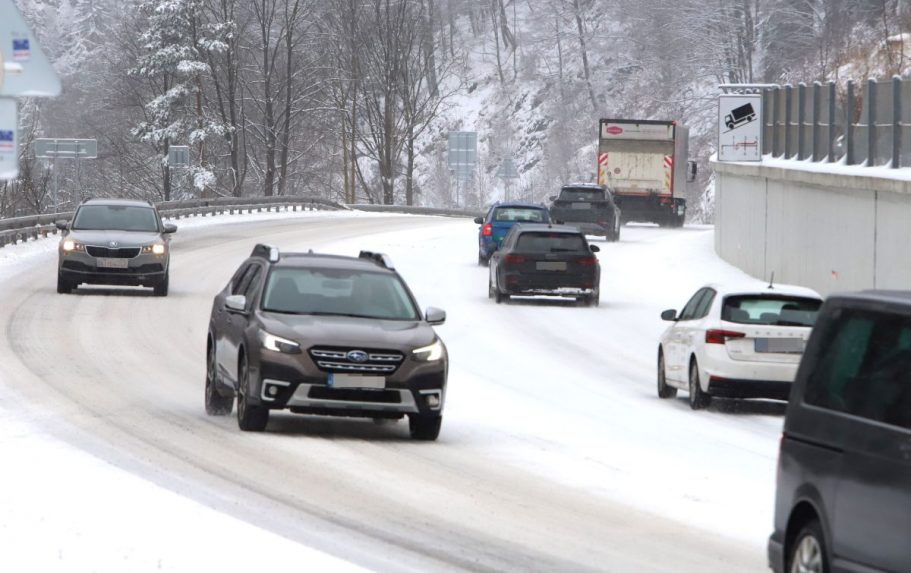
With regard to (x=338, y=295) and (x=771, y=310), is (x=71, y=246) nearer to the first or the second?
(x=771, y=310)

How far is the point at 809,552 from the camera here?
8.05 metres

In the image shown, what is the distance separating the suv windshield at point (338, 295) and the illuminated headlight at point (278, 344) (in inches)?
29.4

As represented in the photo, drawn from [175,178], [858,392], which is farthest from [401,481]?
[175,178]

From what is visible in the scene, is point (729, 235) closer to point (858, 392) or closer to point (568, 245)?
point (568, 245)

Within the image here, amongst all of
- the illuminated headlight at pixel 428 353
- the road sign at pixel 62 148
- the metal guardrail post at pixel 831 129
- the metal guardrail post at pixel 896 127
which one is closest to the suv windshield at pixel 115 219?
the metal guardrail post at pixel 831 129

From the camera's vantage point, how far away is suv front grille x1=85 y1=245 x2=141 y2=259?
31.5 metres

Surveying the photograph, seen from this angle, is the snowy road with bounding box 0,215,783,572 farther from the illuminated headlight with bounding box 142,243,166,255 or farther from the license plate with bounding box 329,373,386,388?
the illuminated headlight with bounding box 142,243,166,255

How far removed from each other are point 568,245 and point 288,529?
77.8 ft

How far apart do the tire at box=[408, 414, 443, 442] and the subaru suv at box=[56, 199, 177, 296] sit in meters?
16.9

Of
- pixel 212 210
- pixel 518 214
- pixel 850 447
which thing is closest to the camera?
pixel 850 447

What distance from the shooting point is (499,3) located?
143 m

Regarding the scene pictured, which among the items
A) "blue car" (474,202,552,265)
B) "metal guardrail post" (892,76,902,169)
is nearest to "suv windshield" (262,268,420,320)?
"metal guardrail post" (892,76,902,169)

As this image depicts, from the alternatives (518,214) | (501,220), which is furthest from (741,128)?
(501,220)

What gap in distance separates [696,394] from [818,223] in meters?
15.1
